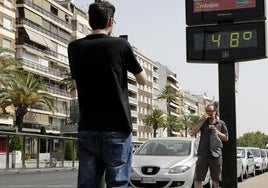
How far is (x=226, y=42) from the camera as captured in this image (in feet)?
27.1

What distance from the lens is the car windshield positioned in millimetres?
12340

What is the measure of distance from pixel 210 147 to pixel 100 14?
5.72 meters

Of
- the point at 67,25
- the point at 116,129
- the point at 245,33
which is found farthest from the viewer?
the point at 67,25

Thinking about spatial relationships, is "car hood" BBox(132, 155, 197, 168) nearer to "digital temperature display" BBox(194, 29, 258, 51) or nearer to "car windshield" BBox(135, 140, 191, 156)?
"car windshield" BBox(135, 140, 191, 156)

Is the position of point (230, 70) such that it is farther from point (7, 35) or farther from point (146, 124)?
point (146, 124)

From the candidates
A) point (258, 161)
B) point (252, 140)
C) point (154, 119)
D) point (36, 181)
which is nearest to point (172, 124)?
point (154, 119)

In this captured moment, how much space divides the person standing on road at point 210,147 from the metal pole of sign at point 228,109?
5.4 inches

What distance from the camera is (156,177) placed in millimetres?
11227

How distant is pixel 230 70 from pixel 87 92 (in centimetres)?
556

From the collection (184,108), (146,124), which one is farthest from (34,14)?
(184,108)

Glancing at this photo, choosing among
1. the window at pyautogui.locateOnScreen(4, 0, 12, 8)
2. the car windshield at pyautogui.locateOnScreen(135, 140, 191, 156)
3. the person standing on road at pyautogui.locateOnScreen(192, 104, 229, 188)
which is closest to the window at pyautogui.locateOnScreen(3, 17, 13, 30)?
the window at pyautogui.locateOnScreen(4, 0, 12, 8)

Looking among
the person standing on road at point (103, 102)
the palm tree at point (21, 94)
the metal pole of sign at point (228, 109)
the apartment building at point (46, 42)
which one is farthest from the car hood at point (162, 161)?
the apartment building at point (46, 42)

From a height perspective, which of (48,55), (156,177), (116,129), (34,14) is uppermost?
(34,14)

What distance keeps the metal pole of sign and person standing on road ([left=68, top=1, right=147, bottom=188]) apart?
5289 millimetres
